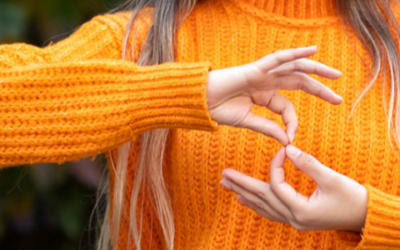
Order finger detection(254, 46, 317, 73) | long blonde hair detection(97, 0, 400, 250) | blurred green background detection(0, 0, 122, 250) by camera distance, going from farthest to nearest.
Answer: blurred green background detection(0, 0, 122, 250), long blonde hair detection(97, 0, 400, 250), finger detection(254, 46, 317, 73)

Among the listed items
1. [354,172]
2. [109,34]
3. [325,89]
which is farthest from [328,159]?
[109,34]

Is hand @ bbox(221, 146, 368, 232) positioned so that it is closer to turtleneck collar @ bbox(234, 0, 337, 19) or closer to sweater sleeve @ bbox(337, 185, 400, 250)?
sweater sleeve @ bbox(337, 185, 400, 250)

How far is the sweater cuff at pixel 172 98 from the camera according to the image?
3.05ft

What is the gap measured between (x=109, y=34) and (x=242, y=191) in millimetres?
444

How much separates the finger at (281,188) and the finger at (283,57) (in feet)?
0.52

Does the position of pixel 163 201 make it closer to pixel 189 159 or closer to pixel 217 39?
pixel 189 159

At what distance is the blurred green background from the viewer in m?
1.34

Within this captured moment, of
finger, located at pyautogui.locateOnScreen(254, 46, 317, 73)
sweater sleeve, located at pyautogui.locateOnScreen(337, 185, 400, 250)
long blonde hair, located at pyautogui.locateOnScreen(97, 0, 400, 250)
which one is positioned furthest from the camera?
long blonde hair, located at pyautogui.locateOnScreen(97, 0, 400, 250)

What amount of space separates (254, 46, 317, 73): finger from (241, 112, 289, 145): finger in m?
0.10

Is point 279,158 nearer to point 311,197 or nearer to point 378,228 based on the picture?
point 311,197

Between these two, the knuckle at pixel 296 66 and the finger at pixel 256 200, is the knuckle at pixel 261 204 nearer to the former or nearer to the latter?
the finger at pixel 256 200

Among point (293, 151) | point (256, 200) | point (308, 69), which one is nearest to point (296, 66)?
point (308, 69)

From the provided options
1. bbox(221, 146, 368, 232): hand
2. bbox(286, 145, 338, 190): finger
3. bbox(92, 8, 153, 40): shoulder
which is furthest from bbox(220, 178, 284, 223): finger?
bbox(92, 8, 153, 40): shoulder

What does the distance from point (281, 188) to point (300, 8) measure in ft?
1.54
